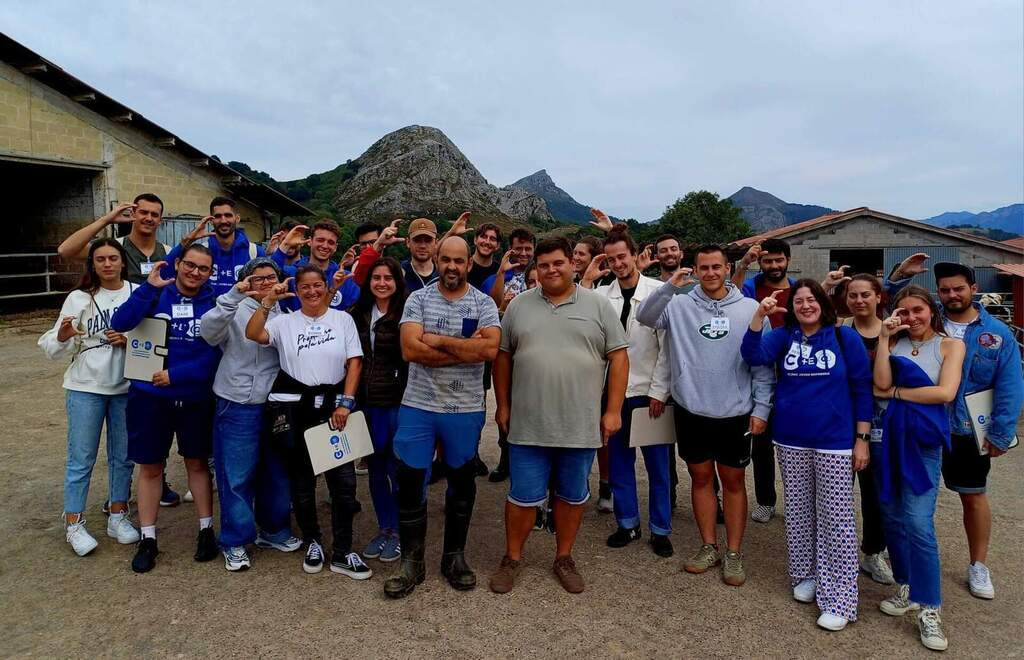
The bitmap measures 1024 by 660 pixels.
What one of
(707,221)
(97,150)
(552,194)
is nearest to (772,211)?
(552,194)

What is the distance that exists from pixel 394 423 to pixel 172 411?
136 centimetres

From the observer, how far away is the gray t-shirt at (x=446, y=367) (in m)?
3.33

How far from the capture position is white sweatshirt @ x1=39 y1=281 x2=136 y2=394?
3729 millimetres

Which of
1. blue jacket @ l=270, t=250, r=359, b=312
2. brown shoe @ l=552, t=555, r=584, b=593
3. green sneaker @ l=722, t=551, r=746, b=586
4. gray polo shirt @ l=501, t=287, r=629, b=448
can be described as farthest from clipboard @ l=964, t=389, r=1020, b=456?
blue jacket @ l=270, t=250, r=359, b=312

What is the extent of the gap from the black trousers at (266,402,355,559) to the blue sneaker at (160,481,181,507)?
1631 mm

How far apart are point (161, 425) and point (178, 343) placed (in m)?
0.52

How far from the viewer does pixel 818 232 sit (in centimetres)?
2372

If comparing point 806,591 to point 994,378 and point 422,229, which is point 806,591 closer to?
point 994,378

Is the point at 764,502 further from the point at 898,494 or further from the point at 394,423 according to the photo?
the point at 394,423

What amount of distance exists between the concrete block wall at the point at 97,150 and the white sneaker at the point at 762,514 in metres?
15.5

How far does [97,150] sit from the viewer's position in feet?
46.4

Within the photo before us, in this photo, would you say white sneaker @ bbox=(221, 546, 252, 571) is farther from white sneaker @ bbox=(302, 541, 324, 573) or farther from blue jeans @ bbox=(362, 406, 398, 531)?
blue jeans @ bbox=(362, 406, 398, 531)

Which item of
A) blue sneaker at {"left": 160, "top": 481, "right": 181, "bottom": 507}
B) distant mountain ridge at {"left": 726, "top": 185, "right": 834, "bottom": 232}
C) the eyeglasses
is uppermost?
distant mountain ridge at {"left": 726, "top": 185, "right": 834, "bottom": 232}

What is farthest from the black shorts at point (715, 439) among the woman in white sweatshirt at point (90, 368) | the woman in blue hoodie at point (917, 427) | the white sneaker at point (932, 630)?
the woman in white sweatshirt at point (90, 368)
